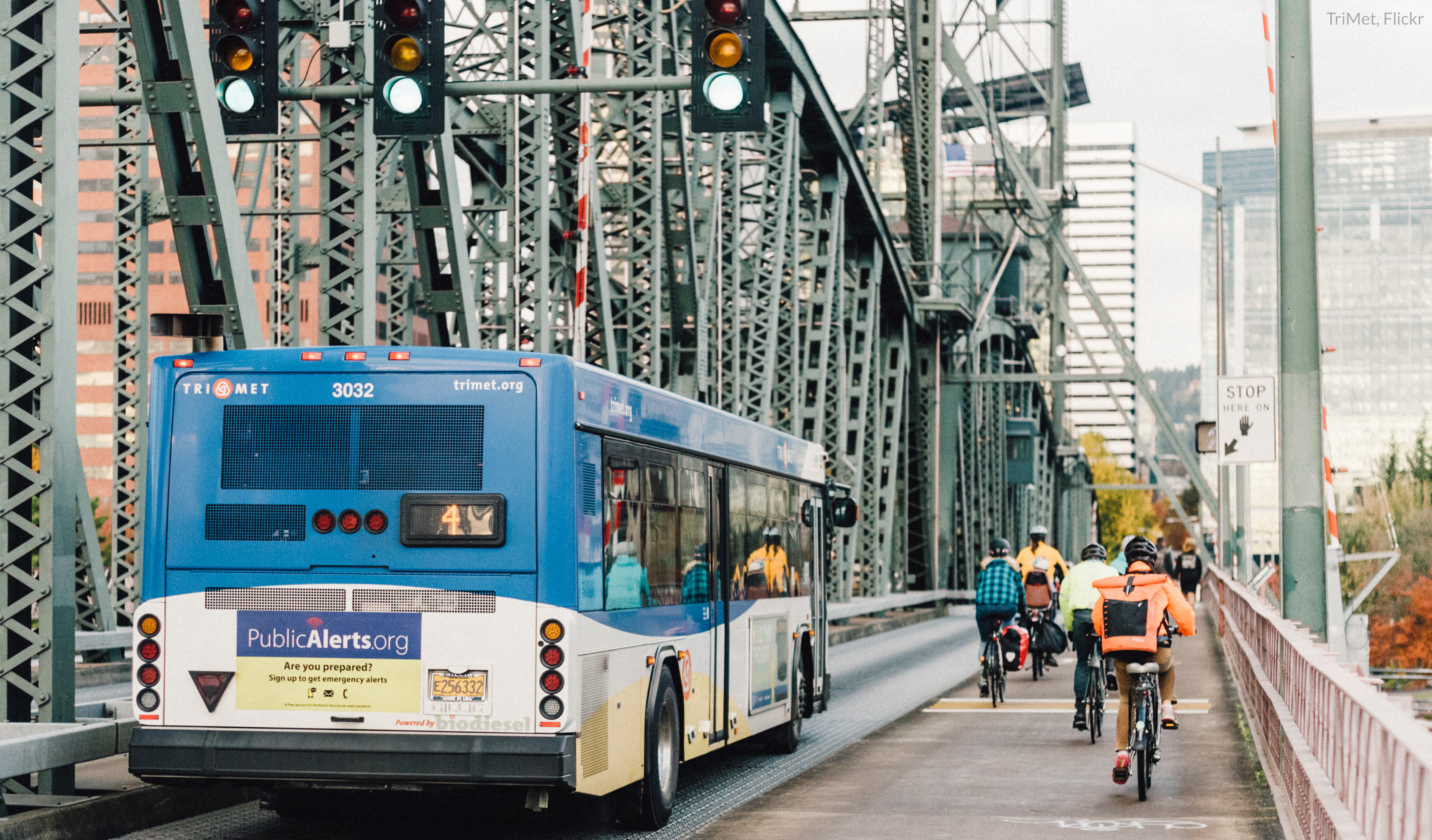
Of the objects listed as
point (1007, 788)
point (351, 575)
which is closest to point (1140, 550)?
point (1007, 788)

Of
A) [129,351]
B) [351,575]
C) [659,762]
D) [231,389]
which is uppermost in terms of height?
[129,351]

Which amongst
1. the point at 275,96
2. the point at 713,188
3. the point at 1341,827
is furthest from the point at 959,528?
the point at 1341,827

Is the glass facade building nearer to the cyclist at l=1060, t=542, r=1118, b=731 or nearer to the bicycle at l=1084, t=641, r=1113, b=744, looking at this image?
the cyclist at l=1060, t=542, r=1118, b=731

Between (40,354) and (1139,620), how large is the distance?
22.0 ft

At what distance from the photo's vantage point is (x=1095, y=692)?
14.6m

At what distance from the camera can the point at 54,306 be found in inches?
364

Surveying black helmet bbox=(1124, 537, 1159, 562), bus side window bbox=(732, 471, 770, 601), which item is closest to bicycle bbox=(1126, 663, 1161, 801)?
black helmet bbox=(1124, 537, 1159, 562)

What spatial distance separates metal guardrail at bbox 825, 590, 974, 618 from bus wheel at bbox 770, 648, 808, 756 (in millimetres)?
8012

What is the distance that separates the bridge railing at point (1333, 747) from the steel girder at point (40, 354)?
19.6 ft

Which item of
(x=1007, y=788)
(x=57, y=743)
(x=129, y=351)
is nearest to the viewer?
Result: (x=57, y=743)

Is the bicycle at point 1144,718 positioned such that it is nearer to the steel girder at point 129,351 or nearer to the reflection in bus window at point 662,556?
the reflection in bus window at point 662,556

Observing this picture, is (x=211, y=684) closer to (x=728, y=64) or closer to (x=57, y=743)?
(x=57, y=743)

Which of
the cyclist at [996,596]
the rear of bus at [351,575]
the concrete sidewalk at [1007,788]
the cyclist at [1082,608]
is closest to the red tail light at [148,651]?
the rear of bus at [351,575]

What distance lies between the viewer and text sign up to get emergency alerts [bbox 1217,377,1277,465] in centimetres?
1670
